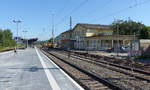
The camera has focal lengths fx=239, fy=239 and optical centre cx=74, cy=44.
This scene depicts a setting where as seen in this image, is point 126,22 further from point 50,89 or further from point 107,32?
point 50,89

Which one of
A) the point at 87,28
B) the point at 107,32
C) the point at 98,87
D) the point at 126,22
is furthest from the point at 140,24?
the point at 98,87

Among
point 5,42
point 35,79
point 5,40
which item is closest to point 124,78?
point 35,79

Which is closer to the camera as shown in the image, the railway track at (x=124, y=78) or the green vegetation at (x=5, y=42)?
the railway track at (x=124, y=78)

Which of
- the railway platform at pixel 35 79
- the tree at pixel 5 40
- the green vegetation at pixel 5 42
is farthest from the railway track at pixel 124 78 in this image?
the tree at pixel 5 40

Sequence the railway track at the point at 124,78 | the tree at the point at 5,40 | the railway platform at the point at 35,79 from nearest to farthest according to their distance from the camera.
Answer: the railway platform at the point at 35,79 < the railway track at the point at 124,78 < the tree at the point at 5,40

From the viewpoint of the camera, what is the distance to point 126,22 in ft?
363

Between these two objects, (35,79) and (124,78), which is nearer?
(35,79)

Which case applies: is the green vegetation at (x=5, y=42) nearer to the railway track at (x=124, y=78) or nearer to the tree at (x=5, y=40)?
the tree at (x=5, y=40)

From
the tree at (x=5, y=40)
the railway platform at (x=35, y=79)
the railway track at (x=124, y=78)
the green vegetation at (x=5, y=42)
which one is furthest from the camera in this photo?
the tree at (x=5, y=40)

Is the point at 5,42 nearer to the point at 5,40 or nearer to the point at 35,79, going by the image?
the point at 5,40

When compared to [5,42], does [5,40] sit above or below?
above

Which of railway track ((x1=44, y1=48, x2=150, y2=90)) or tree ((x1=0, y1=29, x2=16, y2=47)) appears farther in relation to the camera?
tree ((x1=0, y1=29, x2=16, y2=47))

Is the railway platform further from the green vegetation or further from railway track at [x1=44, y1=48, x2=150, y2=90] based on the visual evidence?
the green vegetation

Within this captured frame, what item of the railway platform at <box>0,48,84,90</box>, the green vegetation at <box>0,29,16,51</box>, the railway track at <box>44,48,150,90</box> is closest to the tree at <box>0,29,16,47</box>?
the green vegetation at <box>0,29,16,51</box>
